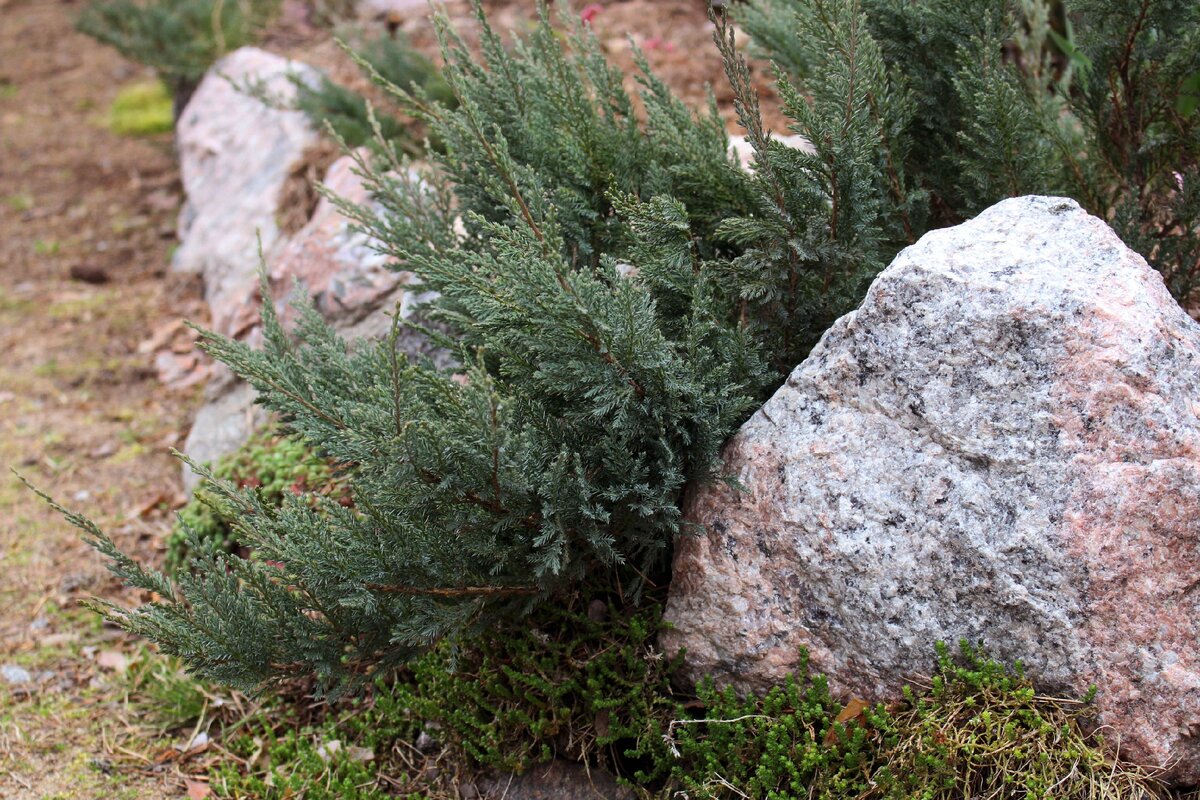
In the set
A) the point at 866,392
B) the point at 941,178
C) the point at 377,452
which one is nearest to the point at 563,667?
the point at 377,452

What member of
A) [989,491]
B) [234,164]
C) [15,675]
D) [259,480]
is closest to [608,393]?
[989,491]

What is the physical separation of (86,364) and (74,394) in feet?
0.98

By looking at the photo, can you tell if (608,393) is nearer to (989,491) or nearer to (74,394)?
(989,491)

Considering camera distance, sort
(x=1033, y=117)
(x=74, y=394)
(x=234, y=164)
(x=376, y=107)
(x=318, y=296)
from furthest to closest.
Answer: (x=234, y=164)
(x=376, y=107)
(x=74, y=394)
(x=318, y=296)
(x=1033, y=117)

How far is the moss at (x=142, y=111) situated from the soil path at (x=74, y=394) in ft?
0.36

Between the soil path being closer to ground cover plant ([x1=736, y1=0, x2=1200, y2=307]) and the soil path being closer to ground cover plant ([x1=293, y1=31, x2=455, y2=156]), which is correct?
ground cover plant ([x1=293, y1=31, x2=455, y2=156])

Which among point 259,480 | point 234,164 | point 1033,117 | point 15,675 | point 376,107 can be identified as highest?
point 1033,117

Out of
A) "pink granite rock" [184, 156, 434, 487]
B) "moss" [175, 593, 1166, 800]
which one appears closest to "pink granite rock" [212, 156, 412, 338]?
"pink granite rock" [184, 156, 434, 487]

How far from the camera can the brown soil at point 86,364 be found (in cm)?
355

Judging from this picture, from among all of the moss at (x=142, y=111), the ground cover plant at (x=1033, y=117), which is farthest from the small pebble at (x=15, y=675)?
the moss at (x=142, y=111)

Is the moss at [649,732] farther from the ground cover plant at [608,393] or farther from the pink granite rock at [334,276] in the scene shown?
the pink granite rock at [334,276]

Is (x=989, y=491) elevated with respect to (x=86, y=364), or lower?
elevated

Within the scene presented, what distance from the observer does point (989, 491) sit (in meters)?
2.44

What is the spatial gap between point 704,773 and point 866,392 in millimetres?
1084
